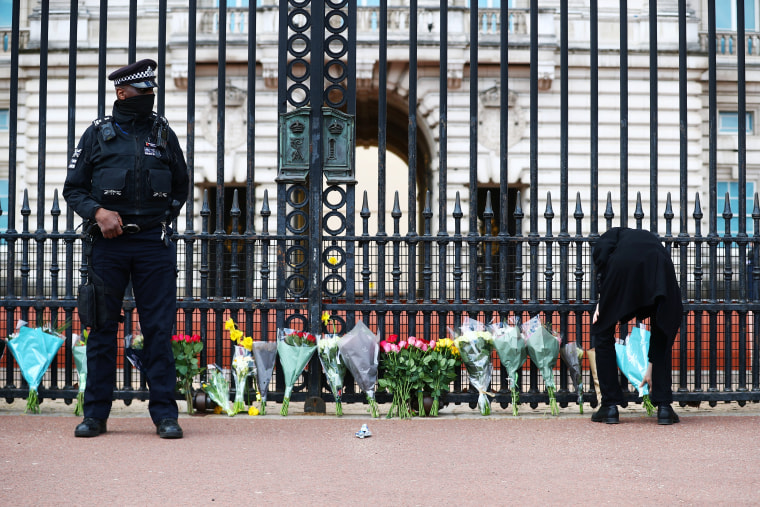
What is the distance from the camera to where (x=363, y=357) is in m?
6.57

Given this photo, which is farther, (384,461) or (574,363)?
(574,363)

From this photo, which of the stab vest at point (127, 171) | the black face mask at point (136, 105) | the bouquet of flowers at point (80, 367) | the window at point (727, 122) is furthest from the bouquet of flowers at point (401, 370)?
the window at point (727, 122)

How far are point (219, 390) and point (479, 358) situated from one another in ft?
6.87

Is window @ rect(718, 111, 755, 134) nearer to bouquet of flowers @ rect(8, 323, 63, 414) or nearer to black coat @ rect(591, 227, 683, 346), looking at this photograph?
black coat @ rect(591, 227, 683, 346)

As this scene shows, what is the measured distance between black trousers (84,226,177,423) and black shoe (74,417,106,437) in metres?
0.04

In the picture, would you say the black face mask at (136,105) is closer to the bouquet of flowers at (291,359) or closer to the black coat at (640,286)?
the bouquet of flowers at (291,359)

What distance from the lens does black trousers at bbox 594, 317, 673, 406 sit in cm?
638

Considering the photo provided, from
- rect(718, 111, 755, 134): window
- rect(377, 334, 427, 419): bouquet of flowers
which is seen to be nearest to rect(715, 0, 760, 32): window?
rect(718, 111, 755, 134): window

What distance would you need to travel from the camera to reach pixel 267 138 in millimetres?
21750

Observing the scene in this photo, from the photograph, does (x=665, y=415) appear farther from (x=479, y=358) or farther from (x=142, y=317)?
(x=142, y=317)

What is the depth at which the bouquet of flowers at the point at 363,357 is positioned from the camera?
6.57 meters

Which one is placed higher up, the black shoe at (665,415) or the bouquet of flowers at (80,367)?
the bouquet of flowers at (80,367)

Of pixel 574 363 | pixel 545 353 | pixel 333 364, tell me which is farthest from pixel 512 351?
pixel 333 364

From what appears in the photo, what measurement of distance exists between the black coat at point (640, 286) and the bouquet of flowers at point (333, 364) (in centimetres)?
205
